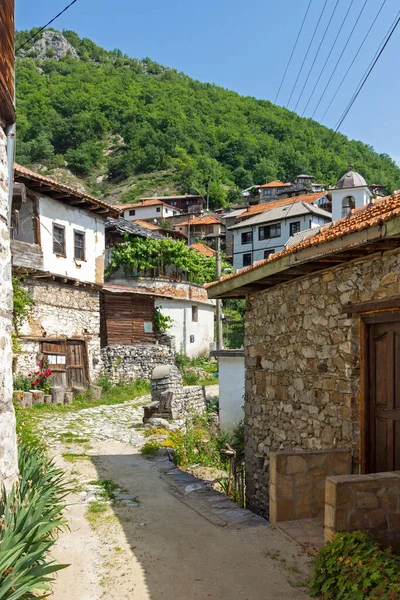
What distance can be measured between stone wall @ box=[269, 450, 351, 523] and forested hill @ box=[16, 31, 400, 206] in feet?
235

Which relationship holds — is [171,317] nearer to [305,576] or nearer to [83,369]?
[83,369]

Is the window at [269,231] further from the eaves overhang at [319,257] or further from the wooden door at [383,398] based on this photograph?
the wooden door at [383,398]

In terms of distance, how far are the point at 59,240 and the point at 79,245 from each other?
1249 mm

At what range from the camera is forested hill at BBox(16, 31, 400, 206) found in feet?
265

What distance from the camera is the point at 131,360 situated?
21797 mm

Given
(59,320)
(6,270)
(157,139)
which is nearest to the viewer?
(6,270)

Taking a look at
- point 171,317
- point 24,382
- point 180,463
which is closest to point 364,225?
point 180,463

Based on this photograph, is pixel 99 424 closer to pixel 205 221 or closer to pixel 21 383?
pixel 21 383

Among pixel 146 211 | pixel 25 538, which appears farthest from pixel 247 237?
pixel 25 538

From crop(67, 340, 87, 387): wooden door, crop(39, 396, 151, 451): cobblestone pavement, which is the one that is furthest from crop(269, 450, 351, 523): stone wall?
crop(67, 340, 87, 387): wooden door

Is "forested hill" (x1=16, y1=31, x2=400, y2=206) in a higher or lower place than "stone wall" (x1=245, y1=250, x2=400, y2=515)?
higher

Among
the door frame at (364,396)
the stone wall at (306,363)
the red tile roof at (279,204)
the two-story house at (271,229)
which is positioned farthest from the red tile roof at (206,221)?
the door frame at (364,396)

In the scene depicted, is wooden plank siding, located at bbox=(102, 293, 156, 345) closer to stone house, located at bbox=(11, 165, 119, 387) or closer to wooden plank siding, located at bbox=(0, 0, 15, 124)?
stone house, located at bbox=(11, 165, 119, 387)

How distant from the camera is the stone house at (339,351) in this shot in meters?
4.98
